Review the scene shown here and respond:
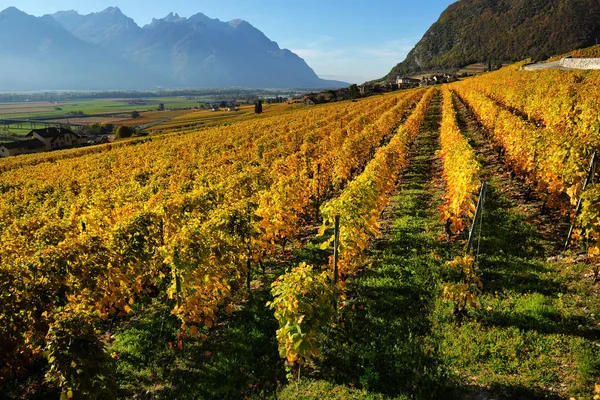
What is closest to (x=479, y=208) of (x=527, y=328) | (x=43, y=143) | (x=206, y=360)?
(x=527, y=328)

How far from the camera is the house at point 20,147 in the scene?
72.1 metres

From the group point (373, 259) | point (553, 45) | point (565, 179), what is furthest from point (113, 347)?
point (553, 45)

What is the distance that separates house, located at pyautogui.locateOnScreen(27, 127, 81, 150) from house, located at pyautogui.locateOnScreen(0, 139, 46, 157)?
68.6 inches

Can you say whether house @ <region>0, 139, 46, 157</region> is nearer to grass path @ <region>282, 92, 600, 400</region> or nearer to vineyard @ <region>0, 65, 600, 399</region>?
vineyard @ <region>0, 65, 600, 399</region>

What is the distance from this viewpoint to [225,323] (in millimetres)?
9250

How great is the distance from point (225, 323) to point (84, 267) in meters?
3.72

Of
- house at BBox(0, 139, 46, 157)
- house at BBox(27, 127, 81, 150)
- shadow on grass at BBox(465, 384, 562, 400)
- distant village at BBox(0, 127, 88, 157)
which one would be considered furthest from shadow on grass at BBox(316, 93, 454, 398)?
house at BBox(27, 127, 81, 150)

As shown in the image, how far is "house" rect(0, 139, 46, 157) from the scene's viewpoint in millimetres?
72062

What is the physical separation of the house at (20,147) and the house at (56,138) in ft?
5.72

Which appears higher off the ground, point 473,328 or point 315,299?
point 315,299

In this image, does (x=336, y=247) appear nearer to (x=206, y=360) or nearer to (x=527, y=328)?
(x=206, y=360)

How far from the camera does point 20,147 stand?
73.8m

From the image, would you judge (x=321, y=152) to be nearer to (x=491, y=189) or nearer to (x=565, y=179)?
(x=491, y=189)

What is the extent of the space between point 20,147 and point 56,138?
8638mm
